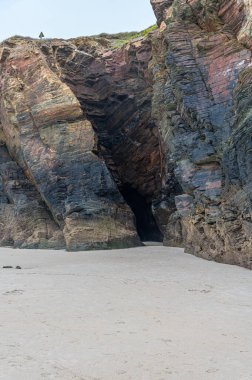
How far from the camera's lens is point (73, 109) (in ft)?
81.0

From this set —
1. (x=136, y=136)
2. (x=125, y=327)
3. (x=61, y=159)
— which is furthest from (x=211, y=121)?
(x=136, y=136)

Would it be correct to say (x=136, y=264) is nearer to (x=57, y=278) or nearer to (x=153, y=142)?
(x=57, y=278)

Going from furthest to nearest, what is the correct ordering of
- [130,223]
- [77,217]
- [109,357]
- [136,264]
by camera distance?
[130,223] → [77,217] → [136,264] → [109,357]

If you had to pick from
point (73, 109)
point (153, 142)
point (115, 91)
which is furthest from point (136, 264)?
point (115, 91)

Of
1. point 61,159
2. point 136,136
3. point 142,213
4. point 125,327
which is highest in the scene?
point 136,136

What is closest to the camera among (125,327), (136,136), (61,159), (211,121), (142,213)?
(125,327)

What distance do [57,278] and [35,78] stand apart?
1921 cm

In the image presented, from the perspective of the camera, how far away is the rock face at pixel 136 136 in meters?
15.4

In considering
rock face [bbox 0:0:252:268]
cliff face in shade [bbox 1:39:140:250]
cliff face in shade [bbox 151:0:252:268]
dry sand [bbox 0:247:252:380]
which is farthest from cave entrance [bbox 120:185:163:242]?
dry sand [bbox 0:247:252:380]

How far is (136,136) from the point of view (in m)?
28.8

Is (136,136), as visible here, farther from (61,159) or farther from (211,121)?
(211,121)

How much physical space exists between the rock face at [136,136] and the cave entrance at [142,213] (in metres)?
0.09

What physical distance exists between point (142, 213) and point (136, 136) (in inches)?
269

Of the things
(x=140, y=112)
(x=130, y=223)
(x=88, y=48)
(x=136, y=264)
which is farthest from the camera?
(x=88, y=48)
